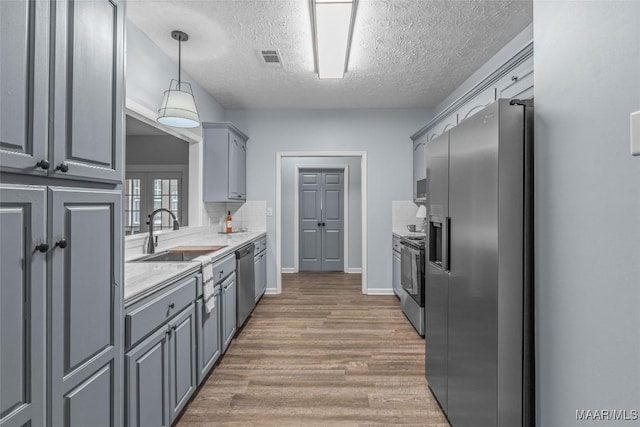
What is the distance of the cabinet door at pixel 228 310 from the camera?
2688 millimetres

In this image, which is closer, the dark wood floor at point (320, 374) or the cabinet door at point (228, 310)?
the dark wood floor at point (320, 374)

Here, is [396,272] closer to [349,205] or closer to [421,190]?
[421,190]

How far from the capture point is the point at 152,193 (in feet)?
15.4

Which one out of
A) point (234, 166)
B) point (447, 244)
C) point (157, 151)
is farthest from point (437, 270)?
point (157, 151)

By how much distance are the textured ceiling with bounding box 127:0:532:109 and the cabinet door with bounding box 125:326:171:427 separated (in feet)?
7.21

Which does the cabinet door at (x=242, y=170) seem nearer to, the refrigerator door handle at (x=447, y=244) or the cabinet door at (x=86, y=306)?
the refrigerator door handle at (x=447, y=244)

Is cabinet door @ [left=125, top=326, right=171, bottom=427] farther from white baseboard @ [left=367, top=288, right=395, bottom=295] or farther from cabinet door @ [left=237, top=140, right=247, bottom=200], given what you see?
white baseboard @ [left=367, top=288, right=395, bottom=295]

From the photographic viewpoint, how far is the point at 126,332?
1341 millimetres

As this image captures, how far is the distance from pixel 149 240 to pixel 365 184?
301 centimetres

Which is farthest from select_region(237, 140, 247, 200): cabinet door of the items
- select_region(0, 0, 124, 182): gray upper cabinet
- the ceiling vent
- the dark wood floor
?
select_region(0, 0, 124, 182): gray upper cabinet

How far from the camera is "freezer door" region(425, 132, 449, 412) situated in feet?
6.35

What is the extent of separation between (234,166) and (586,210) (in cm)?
373

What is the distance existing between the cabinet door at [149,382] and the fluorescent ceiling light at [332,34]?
2185 mm
